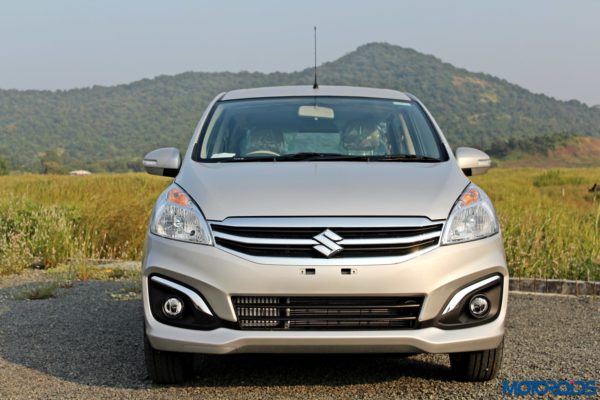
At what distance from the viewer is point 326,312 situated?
4.05 meters

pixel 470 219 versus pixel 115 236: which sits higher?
pixel 470 219

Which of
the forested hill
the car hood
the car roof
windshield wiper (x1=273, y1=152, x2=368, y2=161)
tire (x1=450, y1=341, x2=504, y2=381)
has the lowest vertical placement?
the forested hill

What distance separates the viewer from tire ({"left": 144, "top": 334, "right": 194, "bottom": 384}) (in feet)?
14.6

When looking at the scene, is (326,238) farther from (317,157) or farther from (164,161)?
(164,161)

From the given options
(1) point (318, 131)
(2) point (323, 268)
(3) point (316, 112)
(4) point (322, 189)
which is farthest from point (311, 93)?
(2) point (323, 268)

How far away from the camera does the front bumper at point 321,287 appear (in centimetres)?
398

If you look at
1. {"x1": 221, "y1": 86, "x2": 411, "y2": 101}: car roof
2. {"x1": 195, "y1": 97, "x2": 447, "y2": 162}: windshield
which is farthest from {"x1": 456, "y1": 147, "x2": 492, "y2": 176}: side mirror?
{"x1": 221, "y1": 86, "x2": 411, "y2": 101}: car roof

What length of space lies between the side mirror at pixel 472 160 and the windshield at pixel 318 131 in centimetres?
11

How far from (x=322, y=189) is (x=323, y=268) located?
0.51 metres

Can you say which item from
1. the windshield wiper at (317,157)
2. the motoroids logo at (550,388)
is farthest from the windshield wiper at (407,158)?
the motoroids logo at (550,388)

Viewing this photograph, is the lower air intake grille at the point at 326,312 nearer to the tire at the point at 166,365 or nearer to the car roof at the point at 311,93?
the tire at the point at 166,365

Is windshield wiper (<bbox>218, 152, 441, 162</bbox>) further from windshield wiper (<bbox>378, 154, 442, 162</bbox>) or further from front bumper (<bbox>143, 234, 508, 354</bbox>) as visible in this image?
front bumper (<bbox>143, 234, 508, 354</bbox>)

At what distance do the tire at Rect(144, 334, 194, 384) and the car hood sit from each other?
815 mm

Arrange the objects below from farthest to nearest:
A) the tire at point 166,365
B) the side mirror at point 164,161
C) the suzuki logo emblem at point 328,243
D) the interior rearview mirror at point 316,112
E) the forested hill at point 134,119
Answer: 1. the forested hill at point 134,119
2. the interior rearview mirror at point 316,112
3. the side mirror at point 164,161
4. the tire at point 166,365
5. the suzuki logo emblem at point 328,243
